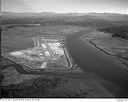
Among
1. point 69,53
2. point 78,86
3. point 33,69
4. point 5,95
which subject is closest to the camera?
point 5,95

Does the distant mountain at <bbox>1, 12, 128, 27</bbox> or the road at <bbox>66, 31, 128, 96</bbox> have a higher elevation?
the distant mountain at <bbox>1, 12, 128, 27</bbox>

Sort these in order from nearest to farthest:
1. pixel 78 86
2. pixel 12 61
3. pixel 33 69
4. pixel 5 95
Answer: pixel 5 95 → pixel 78 86 → pixel 33 69 → pixel 12 61

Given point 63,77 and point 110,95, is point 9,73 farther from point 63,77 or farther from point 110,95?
point 110,95

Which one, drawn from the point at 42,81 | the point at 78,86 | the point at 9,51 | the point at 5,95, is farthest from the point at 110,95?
the point at 9,51

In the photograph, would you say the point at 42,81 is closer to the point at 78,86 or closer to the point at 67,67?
the point at 78,86

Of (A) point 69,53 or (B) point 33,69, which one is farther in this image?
(A) point 69,53

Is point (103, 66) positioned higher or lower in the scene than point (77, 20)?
lower

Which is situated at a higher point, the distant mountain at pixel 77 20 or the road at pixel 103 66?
the distant mountain at pixel 77 20

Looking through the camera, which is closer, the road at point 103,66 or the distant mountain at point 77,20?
→ the road at point 103,66

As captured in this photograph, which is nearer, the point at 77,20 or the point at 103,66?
the point at 103,66

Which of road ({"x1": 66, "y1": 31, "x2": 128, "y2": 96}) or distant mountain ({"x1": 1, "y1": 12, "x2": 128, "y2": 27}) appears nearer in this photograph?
road ({"x1": 66, "y1": 31, "x2": 128, "y2": 96})
